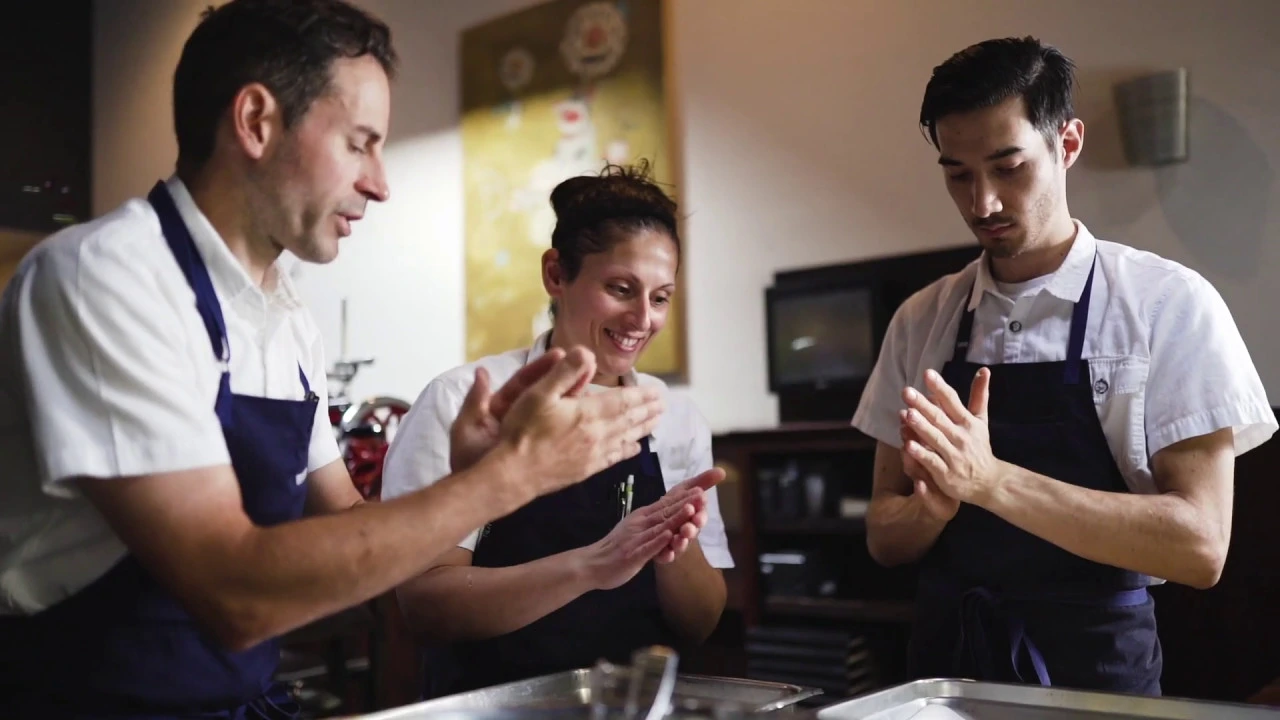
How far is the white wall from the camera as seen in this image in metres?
3.00

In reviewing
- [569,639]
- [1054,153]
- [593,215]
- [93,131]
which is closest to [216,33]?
[593,215]

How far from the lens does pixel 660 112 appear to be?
13.9 ft

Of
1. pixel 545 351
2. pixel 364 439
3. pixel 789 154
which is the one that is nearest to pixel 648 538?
pixel 545 351

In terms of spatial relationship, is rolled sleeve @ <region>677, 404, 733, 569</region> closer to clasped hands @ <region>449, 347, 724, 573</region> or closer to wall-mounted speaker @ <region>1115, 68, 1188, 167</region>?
clasped hands @ <region>449, 347, 724, 573</region>

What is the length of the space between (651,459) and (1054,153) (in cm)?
82

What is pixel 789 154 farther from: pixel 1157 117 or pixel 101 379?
pixel 101 379

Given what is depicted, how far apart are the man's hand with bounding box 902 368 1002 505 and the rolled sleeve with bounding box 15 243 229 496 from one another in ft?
2.82

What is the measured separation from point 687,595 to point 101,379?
3.34 ft

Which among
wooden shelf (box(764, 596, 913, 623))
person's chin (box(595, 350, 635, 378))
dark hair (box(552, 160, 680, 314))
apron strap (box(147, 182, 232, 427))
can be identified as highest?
dark hair (box(552, 160, 680, 314))

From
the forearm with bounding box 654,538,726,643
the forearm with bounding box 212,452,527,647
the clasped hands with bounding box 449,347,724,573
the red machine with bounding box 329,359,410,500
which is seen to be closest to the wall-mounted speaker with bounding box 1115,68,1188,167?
the forearm with bounding box 654,538,726,643

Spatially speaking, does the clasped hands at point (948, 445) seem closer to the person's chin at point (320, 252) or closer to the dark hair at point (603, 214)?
the dark hair at point (603, 214)

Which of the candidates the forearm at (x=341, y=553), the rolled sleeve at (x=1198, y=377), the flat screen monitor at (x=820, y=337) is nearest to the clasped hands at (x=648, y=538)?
the forearm at (x=341, y=553)

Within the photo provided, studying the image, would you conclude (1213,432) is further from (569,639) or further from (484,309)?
(484,309)

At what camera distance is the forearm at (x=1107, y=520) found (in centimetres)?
149
